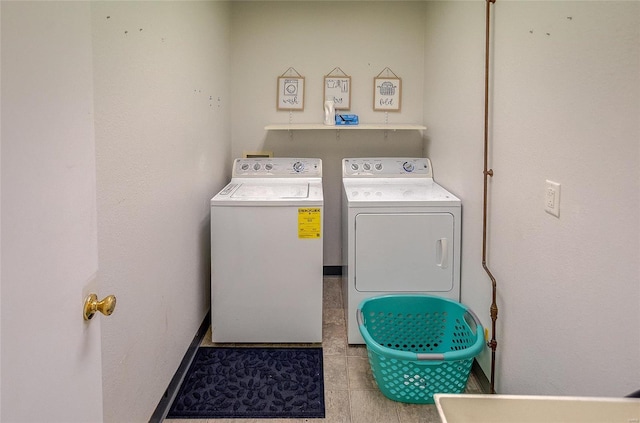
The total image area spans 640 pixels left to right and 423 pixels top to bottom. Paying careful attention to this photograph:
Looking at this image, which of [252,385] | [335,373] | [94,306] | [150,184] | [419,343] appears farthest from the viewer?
[419,343]

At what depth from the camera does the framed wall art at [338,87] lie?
3355 mm

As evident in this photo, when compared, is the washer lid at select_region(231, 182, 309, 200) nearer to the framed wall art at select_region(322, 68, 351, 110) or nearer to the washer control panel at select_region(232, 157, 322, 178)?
the washer control panel at select_region(232, 157, 322, 178)

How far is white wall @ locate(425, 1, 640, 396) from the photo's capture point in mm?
1086

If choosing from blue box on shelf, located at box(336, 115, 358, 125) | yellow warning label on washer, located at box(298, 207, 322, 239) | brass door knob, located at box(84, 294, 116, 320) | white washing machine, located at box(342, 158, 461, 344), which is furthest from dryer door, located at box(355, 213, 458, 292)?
brass door knob, located at box(84, 294, 116, 320)

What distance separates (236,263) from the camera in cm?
247

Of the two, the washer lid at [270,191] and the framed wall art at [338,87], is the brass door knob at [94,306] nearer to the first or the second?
the washer lid at [270,191]

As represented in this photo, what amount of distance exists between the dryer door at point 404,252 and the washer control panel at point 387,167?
0.79 metres

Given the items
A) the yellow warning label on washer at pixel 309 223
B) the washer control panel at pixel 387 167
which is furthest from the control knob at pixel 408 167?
the yellow warning label on washer at pixel 309 223

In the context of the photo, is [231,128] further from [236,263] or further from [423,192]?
[423,192]

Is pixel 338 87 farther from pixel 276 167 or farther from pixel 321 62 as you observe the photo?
pixel 276 167

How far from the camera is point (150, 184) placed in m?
1.70

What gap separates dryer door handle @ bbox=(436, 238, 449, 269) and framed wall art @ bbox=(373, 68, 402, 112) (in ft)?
4.55

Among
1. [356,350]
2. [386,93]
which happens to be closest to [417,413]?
[356,350]

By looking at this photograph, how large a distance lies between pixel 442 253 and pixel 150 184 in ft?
5.06
